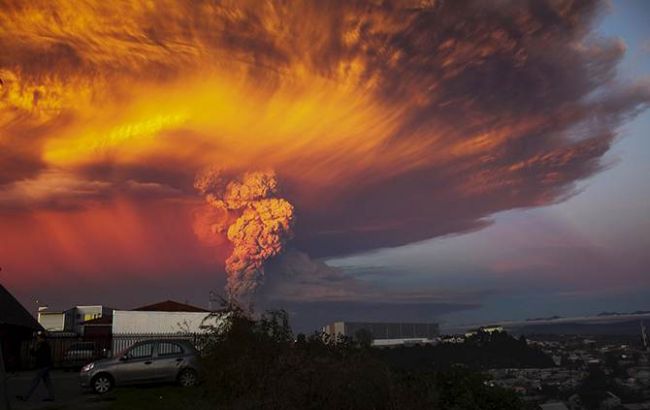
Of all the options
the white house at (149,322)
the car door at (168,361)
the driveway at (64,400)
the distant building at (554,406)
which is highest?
the white house at (149,322)

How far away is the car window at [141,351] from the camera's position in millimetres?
18828

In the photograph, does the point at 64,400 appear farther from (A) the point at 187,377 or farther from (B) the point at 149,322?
(B) the point at 149,322

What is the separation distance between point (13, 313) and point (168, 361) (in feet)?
87.1

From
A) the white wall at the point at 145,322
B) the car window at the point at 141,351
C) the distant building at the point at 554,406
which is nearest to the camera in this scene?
the distant building at the point at 554,406

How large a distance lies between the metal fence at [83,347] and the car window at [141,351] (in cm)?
1625

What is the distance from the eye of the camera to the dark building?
35650mm

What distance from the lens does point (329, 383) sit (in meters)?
9.86

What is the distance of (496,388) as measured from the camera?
1217 centimetres

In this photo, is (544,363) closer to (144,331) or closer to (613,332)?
(613,332)

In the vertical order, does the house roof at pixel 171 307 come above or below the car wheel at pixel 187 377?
above

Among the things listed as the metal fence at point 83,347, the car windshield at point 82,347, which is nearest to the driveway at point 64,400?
the metal fence at point 83,347

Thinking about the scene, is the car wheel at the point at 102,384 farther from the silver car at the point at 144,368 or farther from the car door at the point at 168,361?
the car door at the point at 168,361

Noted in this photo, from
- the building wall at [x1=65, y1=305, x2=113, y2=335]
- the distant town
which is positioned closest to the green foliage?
the distant town

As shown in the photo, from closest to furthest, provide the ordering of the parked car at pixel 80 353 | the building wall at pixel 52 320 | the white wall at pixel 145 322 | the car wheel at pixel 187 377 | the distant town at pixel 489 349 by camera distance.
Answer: the distant town at pixel 489 349, the car wheel at pixel 187 377, the parked car at pixel 80 353, the white wall at pixel 145 322, the building wall at pixel 52 320
